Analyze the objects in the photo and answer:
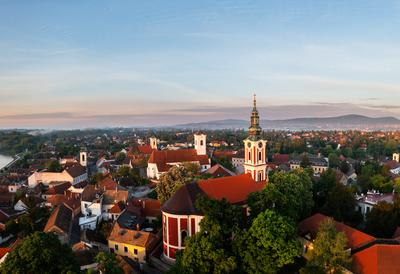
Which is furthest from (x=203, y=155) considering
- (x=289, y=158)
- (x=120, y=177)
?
(x=289, y=158)

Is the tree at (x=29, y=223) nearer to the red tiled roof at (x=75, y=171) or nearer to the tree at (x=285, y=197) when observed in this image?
the tree at (x=285, y=197)

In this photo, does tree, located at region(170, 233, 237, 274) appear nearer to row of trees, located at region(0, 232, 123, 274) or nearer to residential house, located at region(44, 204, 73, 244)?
row of trees, located at region(0, 232, 123, 274)

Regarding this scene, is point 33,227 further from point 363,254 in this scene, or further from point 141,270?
point 363,254

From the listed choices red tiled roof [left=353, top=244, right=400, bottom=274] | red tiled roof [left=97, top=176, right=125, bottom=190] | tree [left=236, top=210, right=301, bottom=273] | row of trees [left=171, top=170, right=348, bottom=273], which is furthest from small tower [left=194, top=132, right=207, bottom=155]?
red tiled roof [left=353, top=244, right=400, bottom=274]

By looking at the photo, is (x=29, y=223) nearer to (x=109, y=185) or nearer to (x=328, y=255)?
(x=109, y=185)

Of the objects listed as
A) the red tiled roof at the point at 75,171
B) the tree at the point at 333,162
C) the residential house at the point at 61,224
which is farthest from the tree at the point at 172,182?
the tree at the point at 333,162

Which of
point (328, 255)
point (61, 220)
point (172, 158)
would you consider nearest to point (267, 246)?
point (328, 255)
